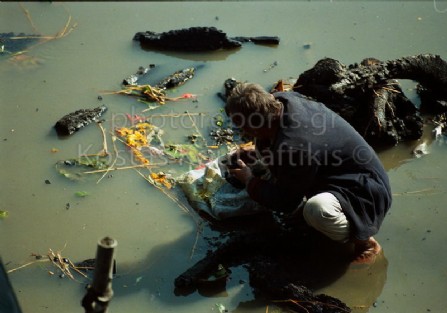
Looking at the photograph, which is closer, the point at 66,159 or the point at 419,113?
the point at 66,159

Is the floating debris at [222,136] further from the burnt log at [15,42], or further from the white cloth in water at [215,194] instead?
the burnt log at [15,42]

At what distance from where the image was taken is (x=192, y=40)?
6371mm

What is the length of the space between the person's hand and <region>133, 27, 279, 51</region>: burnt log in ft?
7.43

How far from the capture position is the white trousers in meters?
3.99

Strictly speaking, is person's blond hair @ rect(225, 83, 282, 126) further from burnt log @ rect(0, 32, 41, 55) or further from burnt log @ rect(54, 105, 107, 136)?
burnt log @ rect(0, 32, 41, 55)

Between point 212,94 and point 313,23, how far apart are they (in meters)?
1.69

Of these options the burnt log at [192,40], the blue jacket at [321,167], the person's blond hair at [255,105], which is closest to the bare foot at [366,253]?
the blue jacket at [321,167]

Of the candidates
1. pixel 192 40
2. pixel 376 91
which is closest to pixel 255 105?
pixel 376 91

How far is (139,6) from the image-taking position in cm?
716

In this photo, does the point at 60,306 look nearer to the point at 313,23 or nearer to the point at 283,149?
the point at 283,149

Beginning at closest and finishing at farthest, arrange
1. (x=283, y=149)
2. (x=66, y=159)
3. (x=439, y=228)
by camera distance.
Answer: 1. (x=283, y=149)
2. (x=439, y=228)
3. (x=66, y=159)

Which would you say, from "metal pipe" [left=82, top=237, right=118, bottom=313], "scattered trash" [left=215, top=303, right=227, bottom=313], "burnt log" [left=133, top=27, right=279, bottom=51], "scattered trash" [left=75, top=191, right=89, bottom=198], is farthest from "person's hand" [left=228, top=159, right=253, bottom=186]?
"burnt log" [left=133, top=27, right=279, bottom=51]

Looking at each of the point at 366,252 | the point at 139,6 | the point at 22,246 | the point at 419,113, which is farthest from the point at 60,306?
the point at 139,6

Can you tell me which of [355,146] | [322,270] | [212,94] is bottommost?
[322,270]
